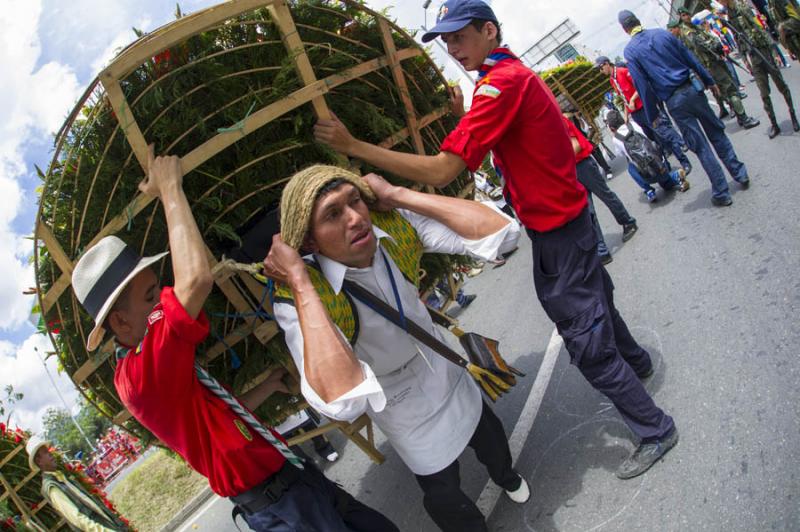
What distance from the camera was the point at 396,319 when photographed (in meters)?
2.59

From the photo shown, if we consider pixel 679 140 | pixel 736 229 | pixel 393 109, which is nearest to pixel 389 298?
pixel 393 109

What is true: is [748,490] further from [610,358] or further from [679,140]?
[679,140]

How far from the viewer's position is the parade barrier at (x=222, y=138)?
2.35 metres

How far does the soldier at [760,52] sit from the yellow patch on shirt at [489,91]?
556 centimetres

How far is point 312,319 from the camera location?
2.14 metres

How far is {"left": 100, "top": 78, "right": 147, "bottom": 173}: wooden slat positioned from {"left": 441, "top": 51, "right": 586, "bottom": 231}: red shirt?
4.39 ft

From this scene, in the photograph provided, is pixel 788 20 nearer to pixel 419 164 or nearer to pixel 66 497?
pixel 419 164

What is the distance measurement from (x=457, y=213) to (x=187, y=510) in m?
5.88

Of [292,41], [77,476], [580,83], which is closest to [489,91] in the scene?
[292,41]

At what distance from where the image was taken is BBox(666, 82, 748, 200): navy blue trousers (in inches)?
217

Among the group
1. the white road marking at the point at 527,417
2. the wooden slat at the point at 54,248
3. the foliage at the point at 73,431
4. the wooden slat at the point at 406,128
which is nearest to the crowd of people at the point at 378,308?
the wooden slat at the point at 54,248

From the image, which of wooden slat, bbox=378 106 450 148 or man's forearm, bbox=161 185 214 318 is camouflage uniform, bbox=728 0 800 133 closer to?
wooden slat, bbox=378 106 450 148

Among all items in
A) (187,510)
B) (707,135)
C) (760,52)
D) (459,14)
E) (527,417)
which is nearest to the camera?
(459,14)

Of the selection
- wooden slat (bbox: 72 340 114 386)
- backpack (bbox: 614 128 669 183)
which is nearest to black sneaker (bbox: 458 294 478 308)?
Result: backpack (bbox: 614 128 669 183)
